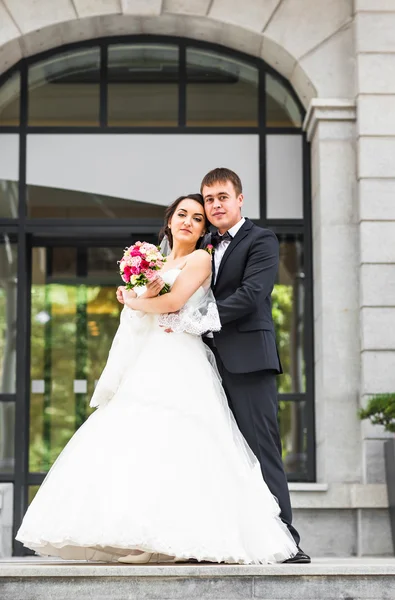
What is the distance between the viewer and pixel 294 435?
10.0 m

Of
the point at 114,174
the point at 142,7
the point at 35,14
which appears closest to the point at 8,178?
the point at 114,174

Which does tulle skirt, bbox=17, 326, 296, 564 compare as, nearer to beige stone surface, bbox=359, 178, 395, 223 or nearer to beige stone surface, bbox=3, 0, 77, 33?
beige stone surface, bbox=359, 178, 395, 223

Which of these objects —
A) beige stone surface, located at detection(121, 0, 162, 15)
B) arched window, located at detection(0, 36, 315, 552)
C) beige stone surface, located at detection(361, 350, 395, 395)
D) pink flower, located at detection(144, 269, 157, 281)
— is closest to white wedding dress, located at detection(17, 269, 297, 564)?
pink flower, located at detection(144, 269, 157, 281)

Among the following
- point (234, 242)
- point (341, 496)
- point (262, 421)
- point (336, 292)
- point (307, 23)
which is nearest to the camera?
point (262, 421)

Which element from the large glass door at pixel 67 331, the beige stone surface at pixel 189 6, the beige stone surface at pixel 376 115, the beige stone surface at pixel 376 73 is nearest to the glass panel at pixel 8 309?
the large glass door at pixel 67 331

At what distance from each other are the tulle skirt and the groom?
0.12 metres

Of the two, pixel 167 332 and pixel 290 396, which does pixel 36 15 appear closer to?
pixel 290 396

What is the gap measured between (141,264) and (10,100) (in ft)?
17.0

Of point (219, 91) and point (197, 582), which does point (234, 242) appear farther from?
point (219, 91)

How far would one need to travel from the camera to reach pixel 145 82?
1066 cm

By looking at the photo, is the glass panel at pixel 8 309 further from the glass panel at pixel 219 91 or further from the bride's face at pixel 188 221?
the bride's face at pixel 188 221

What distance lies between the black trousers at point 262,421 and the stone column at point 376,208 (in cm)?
320

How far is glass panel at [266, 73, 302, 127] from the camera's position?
414 inches

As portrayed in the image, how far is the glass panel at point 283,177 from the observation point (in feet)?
33.9
